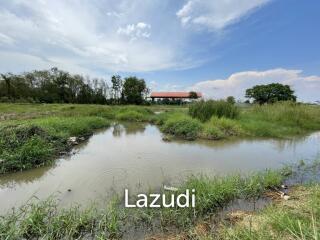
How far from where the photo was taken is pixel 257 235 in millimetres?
1801

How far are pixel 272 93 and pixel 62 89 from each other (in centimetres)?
3238

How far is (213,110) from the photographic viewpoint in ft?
35.2

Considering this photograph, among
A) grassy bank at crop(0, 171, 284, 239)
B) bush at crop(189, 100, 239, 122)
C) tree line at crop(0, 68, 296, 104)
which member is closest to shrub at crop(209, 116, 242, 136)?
bush at crop(189, 100, 239, 122)

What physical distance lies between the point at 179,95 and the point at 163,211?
42.8 meters

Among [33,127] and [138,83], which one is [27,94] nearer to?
[138,83]

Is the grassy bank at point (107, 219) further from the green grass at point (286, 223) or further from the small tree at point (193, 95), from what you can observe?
the small tree at point (193, 95)

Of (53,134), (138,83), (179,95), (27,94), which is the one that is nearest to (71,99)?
(27,94)

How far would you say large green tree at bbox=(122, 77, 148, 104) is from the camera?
35.7 meters

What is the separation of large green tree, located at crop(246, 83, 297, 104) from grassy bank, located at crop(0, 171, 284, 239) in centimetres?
3267

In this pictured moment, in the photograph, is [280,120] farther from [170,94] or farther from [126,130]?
[170,94]

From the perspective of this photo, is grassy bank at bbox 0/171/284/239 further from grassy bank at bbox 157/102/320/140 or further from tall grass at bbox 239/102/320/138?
tall grass at bbox 239/102/320/138

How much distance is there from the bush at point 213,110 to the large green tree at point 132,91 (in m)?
25.1

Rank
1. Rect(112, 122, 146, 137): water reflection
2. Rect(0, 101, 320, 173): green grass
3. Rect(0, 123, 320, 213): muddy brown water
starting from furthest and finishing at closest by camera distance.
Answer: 1. Rect(112, 122, 146, 137): water reflection
2. Rect(0, 101, 320, 173): green grass
3. Rect(0, 123, 320, 213): muddy brown water

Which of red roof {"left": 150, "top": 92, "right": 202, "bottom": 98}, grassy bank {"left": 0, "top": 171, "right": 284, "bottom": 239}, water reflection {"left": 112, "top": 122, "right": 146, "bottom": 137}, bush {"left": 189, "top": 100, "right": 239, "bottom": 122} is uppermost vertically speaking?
red roof {"left": 150, "top": 92, "right": 202, "bottom": 98}
